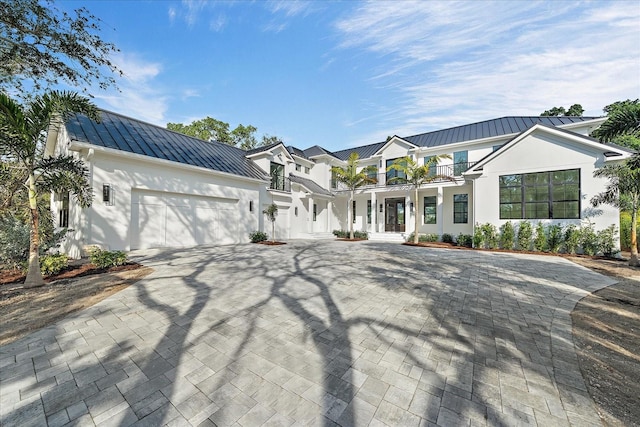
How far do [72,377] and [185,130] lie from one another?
29375 mm

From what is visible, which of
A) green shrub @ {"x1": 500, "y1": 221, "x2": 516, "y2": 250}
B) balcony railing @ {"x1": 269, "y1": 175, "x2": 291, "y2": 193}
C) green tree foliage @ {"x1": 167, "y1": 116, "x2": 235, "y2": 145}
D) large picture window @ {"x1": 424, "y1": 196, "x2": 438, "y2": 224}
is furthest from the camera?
green tree foliage @ {"x1": 167, "y1": 116, "x2": 235, "y2": 145}

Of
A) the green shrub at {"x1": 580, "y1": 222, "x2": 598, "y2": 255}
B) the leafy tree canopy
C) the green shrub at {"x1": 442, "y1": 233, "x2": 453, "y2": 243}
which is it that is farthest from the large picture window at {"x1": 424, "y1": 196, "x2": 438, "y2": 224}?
the leafy tree canopy

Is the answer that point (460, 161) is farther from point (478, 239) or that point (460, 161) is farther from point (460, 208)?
point (478, 239)

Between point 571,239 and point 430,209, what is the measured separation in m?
7.61

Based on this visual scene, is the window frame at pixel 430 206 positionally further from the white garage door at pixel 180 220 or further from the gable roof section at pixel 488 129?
the white garage door at pixel 180 220

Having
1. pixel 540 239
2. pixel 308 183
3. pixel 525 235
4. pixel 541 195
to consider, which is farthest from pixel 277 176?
pixel 540 239

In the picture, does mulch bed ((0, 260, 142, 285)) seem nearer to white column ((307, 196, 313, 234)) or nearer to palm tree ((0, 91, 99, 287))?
palm tree ((0, 91, 99, 287))

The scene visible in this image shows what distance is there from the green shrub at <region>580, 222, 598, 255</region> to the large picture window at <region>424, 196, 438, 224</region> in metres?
7.31

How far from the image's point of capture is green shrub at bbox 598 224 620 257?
30.9 ft

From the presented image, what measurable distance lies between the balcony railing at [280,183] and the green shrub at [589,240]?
14.7m

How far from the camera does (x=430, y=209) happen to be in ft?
55.9

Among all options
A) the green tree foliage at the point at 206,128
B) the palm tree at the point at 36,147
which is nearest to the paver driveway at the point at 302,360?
the palm tree at the point at 36,147

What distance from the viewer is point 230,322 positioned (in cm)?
351

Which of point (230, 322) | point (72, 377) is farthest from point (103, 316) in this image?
point (230, 322)
